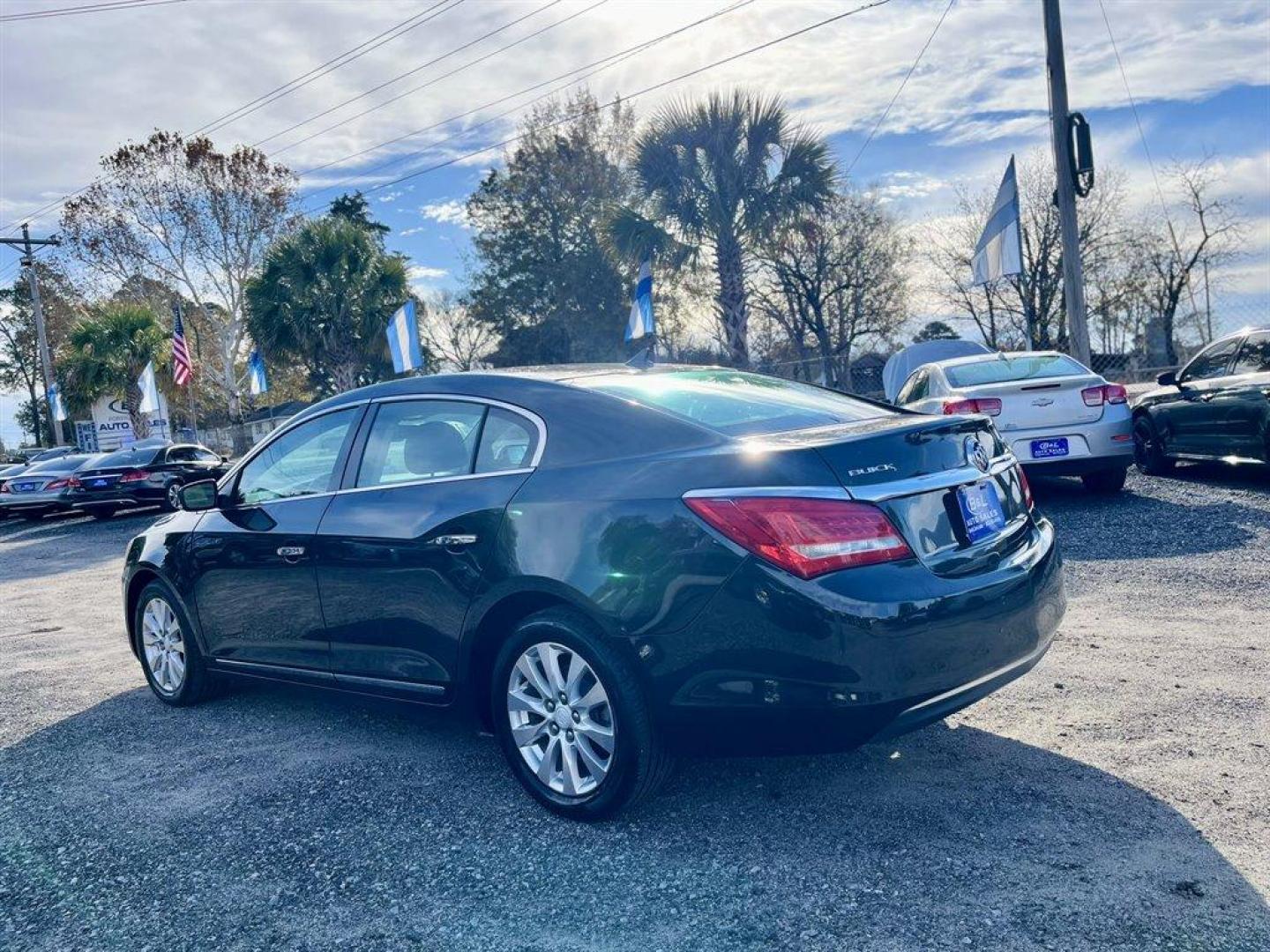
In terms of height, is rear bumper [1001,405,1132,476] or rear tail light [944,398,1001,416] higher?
rear tail light [944,398,1001,416]

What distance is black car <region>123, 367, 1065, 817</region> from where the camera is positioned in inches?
123

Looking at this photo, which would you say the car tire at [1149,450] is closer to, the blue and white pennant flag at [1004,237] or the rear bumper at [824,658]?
the blue and white pennant flag at [1004,237]

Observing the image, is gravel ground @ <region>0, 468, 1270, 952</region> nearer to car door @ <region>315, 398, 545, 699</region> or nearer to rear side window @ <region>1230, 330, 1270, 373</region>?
car door @ <region>315, 398, 545, 699</region>

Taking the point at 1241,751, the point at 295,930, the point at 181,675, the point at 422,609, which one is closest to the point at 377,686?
the point at 422,609

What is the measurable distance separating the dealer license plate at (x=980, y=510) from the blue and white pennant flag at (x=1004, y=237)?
13.2m

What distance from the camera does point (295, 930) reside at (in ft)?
9.89

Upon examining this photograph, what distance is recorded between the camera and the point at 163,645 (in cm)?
552

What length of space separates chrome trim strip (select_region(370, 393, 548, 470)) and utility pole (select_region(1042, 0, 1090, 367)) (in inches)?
507

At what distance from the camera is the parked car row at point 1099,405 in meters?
9.52

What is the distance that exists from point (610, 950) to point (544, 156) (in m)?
41.3

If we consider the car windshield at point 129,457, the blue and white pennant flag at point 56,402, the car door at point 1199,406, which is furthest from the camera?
the blue and white pennant flag at point 56,402

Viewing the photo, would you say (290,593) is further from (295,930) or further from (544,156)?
(544,156)

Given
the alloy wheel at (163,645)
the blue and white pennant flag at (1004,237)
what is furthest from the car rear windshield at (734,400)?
the blue and white pennant flag at (1004,237)

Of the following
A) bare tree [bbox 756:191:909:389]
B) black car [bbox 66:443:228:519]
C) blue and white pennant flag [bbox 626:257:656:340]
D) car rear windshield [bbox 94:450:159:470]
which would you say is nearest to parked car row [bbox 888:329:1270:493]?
blue and white pennant flag [bbox 626:257:656:340]
